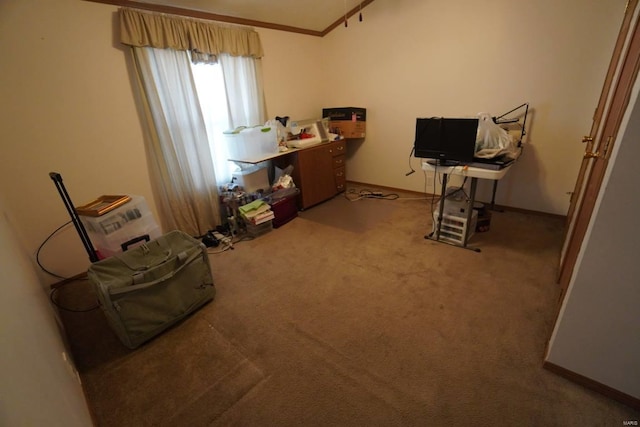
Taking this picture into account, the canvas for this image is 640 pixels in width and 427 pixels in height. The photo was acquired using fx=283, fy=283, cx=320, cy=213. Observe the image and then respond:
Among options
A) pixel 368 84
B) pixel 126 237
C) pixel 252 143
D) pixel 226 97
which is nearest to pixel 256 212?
pixel 252 143

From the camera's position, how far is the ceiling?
258 centimetres

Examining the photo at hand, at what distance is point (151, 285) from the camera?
1.68m

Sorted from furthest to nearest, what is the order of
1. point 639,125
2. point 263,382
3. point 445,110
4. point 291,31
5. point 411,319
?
point 291,31
point 445,110
point 411,319
point 263,382
point 639,125

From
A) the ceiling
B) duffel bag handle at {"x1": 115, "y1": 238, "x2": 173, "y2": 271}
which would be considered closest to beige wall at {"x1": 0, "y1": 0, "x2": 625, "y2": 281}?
the ceiling

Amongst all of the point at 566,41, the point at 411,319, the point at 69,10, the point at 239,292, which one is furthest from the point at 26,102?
the point at 566,41

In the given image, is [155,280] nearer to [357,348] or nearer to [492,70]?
[357,348]

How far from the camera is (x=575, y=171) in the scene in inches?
111

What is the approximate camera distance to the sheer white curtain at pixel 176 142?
2.53 m

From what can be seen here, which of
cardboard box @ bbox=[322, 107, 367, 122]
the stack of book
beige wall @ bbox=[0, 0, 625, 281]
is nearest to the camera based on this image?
beige wall @ bbox=[0, 0, 625, 281]

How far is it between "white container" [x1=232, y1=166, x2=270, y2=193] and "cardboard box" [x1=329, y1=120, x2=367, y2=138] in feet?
4.46

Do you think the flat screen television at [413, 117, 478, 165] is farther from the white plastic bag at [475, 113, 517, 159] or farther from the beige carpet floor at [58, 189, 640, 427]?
the beige carpet floor at [58, 189, 640, 427]

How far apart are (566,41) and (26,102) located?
4.45 meters

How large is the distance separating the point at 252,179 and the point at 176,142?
0.87 metres

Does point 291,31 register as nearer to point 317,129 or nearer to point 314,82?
point 314,82
